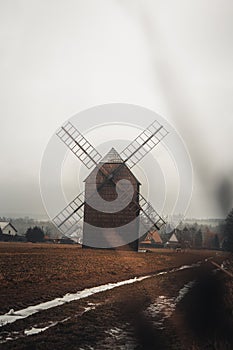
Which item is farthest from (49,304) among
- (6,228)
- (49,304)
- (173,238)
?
(173,238)

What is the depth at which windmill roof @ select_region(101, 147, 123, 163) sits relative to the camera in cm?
4394

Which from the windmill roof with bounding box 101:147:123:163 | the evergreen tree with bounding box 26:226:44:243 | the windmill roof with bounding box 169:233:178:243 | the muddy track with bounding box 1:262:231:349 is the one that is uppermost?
the windmill roof with bounding box 101:147:123:163

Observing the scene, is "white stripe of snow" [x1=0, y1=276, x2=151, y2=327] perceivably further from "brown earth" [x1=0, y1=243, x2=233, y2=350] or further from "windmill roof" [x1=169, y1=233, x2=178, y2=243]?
"windmill roof" [x1=169, y1=233, x2=178, y2=243]

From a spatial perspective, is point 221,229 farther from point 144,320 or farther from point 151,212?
point 151,212

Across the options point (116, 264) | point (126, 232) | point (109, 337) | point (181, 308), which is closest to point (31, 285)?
point (181, 308)

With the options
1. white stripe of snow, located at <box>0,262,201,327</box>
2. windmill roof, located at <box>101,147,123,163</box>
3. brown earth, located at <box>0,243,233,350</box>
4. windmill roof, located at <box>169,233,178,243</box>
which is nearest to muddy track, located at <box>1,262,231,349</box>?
brown earth, located at <box>0,243,233,350</box>

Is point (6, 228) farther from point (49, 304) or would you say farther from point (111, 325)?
point (111, 325)

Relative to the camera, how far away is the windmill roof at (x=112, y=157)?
4394cm

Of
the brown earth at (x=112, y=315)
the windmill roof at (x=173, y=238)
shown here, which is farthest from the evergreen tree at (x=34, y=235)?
the brown earth at (x=112, y=315)

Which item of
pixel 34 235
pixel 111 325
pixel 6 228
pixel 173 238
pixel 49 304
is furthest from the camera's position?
pixel 173 238

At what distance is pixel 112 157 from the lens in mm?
44406

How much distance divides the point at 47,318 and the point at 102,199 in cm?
3092

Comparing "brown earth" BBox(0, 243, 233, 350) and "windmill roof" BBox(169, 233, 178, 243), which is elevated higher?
"windmill roof" BBox(169, 233, 178, 243)

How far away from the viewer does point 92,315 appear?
1194cm
